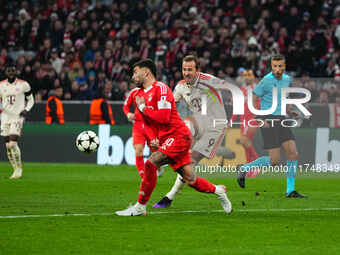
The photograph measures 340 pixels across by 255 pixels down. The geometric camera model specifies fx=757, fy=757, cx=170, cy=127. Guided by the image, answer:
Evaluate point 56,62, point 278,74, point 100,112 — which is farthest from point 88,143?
point 56,62

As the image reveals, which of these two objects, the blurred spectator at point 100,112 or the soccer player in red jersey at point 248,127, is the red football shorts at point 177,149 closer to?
the soccer player in red jersey at point 248,127

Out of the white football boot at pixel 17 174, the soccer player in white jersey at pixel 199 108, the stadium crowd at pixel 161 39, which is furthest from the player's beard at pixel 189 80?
the stadium crowd at pixel 161 39

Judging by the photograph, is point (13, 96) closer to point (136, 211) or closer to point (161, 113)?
point (136, 211)

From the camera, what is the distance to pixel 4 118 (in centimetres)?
1711

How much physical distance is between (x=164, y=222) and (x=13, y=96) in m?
8.67

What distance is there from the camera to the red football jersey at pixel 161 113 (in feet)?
30.7

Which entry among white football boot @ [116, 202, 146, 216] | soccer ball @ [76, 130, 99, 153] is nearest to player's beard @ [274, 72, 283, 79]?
soccer ball @ [76, 130, 99, 153]

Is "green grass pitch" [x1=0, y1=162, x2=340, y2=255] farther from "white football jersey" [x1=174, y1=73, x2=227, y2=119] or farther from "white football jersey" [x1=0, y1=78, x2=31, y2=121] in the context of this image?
"white football jersey" [x1=0, y1=78, x2=31, y2=121]

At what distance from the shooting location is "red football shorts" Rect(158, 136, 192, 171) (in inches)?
374

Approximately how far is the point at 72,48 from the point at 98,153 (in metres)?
6.25

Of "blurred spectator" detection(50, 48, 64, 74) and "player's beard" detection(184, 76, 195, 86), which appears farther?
"blurred spectator" detection(50, 48, 64, 74)

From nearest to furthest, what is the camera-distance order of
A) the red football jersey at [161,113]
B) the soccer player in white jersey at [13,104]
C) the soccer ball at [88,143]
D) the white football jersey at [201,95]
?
the red football jersey at [161,113] → the white football jersey at [201,95] → the soccer ball at [88,143] → the soccer player in white jersey at [13,104]

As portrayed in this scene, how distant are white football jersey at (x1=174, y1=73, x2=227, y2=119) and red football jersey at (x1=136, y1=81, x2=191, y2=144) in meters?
1.87

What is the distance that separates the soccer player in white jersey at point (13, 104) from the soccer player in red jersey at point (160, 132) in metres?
7.79
